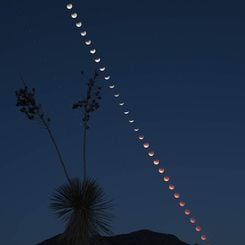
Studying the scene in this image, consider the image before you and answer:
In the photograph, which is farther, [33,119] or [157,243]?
[157,243]

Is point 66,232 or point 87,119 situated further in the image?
point 87,119

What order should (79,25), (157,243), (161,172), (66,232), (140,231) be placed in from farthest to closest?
(140,231) → (157,243) → (161,172) → (79,25) → (66,232)

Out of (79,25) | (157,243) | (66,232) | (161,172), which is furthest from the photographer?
(157,243)

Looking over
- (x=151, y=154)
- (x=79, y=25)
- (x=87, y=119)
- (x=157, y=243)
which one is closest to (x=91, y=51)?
(x=79, y=25)

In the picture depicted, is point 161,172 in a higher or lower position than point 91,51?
lower

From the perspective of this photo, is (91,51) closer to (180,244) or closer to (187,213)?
(187,213)

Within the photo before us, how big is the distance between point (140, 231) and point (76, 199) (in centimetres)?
10752

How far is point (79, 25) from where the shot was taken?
2006 centimetres

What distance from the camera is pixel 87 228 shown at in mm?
18469

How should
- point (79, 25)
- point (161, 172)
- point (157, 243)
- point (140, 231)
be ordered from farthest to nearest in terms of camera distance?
point (140, 231)
point (157, 243)
point (161, 172)
point (79, 25)

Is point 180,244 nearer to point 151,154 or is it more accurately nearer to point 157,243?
point 157,243

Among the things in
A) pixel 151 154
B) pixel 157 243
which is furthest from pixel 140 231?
pixel 151 154

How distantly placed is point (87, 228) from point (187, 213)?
A: 14.8 feet

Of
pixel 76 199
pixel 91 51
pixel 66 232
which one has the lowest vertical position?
pixel 66 232
